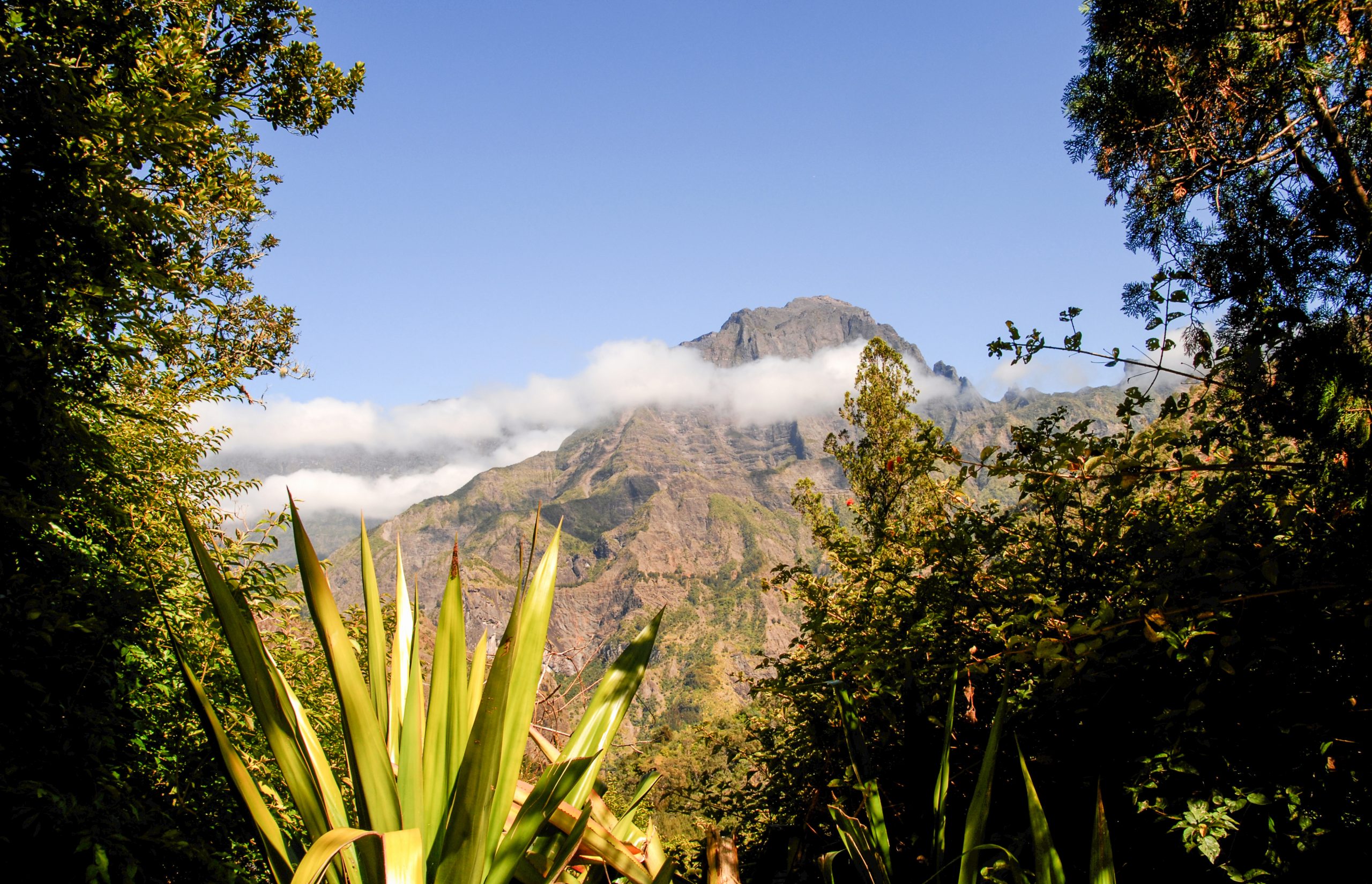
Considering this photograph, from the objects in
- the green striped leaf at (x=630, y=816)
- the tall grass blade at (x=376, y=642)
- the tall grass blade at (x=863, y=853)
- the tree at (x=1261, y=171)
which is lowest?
the tall grass blade at (x=863, y=853)

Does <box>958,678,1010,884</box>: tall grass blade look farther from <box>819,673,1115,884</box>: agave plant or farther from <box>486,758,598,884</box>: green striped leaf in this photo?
<box>486,758,598,884</box>: green striped leaf

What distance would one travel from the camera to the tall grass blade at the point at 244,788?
4.07 ft

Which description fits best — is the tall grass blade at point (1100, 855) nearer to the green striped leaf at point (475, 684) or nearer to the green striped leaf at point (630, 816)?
the green striped leaf at point (630, 816)

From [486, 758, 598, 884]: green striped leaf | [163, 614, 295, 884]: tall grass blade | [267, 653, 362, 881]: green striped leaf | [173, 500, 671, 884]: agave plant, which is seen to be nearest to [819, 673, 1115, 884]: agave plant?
[173, 500, 671, 884]: agave plant

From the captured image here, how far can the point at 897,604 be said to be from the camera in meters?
4.18

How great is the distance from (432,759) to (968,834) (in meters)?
1.22

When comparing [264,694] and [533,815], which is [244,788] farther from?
[533,815]

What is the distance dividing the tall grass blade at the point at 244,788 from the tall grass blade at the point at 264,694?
0.18 feet

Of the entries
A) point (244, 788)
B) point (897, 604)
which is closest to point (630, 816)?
point (244, 788)

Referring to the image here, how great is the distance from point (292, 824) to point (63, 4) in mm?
4543

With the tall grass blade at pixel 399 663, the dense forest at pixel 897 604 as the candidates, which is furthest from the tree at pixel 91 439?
the tall grass blade at pixel 399 663

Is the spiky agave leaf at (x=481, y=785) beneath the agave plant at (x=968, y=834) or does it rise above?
above

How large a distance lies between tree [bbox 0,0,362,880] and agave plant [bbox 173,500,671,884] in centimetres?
159

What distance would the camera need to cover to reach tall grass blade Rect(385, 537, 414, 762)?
160 cm
